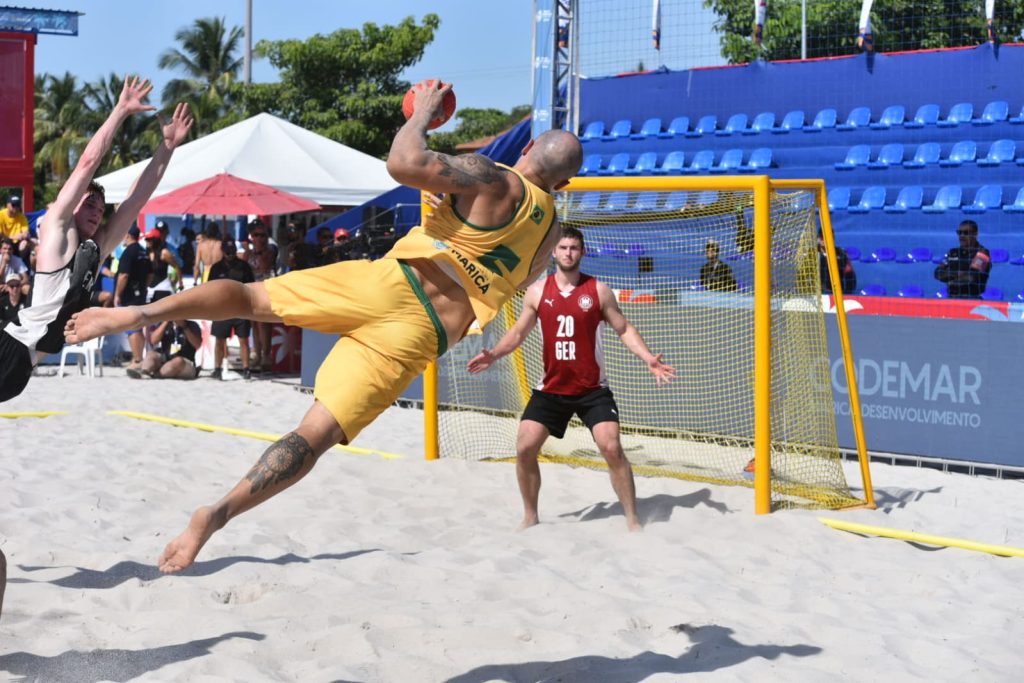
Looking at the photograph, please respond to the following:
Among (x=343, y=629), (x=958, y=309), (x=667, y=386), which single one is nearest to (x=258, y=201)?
(x=667, y=386)

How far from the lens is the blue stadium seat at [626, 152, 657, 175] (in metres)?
17.3

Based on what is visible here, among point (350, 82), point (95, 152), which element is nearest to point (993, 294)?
point (95, 152)

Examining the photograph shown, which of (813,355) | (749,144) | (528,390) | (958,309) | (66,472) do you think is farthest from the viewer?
(749,144)

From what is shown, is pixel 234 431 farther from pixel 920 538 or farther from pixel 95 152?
pixel 920 538

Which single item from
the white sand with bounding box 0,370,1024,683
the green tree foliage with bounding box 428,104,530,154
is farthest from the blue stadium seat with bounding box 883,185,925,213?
the green tree foliage with bounding box 428,104,530,154

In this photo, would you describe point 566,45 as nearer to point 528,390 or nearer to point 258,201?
point 258,201

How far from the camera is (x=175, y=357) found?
1397 centimetres

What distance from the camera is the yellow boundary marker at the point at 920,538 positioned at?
634 centimetres

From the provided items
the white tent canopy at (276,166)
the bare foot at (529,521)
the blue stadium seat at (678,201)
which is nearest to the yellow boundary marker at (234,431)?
the bare foot at (529,521)

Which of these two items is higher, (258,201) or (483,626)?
(258,201)

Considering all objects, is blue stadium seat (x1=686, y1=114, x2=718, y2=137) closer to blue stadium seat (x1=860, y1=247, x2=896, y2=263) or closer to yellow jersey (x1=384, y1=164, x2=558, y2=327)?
blue stadium seat (x1=860, y1=247, x2=896, y2=263)

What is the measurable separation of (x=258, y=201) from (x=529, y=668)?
12.6 m

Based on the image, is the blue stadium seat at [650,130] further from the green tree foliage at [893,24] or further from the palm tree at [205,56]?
the palm tree at [205,56]

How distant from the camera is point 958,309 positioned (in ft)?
30.9
